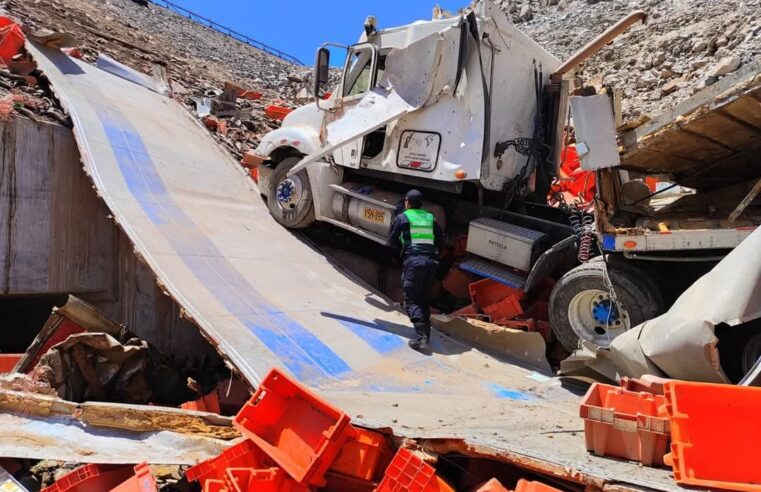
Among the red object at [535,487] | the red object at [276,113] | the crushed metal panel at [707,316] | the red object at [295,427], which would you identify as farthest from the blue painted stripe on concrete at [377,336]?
the red object at [276,113]

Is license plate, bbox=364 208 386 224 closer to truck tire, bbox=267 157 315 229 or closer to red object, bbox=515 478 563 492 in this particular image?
truck tire, bbox=267 157 315 229

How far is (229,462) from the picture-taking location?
2.98 meters

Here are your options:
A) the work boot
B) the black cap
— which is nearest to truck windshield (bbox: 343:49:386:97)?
the black cap

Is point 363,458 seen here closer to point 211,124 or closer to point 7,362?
point 7,362

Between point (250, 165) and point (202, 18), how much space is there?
3046 cm

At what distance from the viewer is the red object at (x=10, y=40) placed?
7809mm

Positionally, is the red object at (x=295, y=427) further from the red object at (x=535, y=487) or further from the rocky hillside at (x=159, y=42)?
the rocky hillside at (x=159, y=42)

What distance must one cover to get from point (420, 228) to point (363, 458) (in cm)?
294

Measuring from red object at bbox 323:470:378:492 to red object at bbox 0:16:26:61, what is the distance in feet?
25.0

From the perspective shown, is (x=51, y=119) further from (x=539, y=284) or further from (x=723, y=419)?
(x=723, y=419)

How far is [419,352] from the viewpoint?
5.17m

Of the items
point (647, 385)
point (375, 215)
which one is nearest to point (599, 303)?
point (647, 385)

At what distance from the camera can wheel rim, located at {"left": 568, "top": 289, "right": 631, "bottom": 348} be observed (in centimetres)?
500

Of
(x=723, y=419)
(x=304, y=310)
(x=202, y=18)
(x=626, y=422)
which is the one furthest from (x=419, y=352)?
(x=202, y=18)
